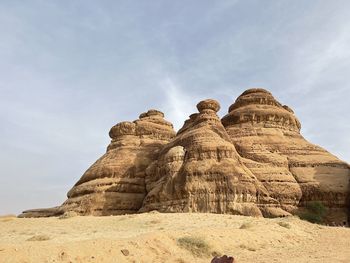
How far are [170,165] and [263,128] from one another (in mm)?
15041

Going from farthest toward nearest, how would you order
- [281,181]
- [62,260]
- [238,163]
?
[281,181] < [238,163] < [62,260]

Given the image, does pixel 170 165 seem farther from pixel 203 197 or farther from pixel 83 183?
pixel 83 183

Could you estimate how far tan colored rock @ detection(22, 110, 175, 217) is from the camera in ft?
149

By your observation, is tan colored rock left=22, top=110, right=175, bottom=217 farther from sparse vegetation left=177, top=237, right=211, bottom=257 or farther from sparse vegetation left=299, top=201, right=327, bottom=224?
sparse vegetation left=177, top=237, right=211, bottom=257

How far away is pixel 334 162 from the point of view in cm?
4491

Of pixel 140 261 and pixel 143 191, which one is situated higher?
pixel 143 191

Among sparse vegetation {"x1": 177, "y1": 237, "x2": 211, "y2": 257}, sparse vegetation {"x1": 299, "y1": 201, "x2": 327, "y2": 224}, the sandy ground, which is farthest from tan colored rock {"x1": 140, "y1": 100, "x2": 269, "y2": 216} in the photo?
sparse vegetation {"x1": 177, "y1": 237, "x2": 211, "y2": 257}

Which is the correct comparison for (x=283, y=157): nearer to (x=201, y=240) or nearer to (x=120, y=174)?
(x=120, y=174)

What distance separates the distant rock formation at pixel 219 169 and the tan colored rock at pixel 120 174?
0.12m

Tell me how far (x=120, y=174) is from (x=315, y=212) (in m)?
23.4

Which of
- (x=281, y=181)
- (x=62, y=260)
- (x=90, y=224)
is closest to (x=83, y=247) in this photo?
(x=62, y=260)

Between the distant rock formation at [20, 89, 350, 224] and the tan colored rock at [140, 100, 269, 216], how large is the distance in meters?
0.10

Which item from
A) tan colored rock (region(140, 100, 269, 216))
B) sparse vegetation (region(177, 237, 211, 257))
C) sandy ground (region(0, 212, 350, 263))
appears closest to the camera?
sandy ground (region(0, 212, 350, 263))

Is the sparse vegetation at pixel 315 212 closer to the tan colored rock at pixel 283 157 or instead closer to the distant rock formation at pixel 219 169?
the distant rock formation at pixel 219 169
